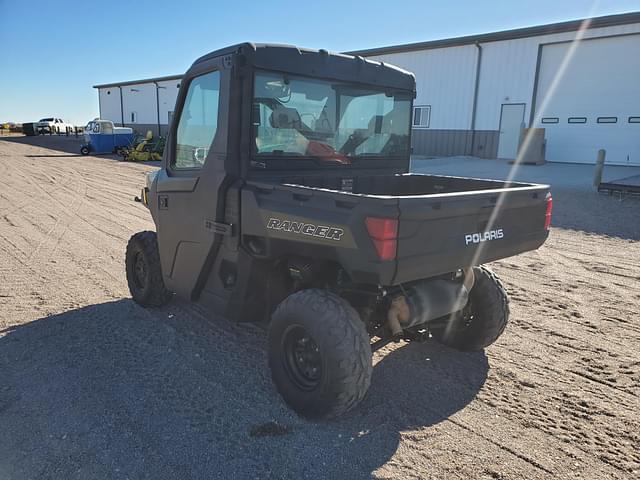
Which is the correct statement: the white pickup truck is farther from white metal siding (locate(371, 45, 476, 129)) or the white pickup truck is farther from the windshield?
the windshield

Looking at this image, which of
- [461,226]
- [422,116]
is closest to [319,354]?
[461,226]

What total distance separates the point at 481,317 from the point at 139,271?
331cm

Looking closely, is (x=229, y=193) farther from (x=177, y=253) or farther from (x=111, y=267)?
(x=111, y=267)

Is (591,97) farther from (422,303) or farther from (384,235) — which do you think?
(384,235)

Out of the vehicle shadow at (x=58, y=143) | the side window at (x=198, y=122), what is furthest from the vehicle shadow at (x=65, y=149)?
the side window at (x=198, y=122)

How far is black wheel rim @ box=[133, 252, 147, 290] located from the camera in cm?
491

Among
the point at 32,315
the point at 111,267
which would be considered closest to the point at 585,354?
the point at 32,315

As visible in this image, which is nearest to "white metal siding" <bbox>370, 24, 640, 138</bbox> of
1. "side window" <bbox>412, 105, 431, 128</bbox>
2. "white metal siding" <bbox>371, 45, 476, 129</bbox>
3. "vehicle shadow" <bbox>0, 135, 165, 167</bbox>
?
"white metal siding" <bbox>371, 45, 476, 129</bbox>

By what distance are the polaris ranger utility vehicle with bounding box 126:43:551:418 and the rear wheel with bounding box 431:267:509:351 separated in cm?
1

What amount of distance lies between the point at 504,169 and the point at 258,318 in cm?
1628

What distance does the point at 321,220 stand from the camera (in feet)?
9.50

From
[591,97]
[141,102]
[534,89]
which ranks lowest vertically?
[591,97]

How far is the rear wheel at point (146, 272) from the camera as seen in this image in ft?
15.7

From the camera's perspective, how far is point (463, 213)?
9.66 ft
